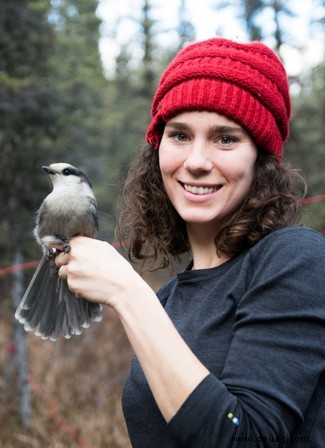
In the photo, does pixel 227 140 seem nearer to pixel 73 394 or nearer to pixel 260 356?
pixel 260 356

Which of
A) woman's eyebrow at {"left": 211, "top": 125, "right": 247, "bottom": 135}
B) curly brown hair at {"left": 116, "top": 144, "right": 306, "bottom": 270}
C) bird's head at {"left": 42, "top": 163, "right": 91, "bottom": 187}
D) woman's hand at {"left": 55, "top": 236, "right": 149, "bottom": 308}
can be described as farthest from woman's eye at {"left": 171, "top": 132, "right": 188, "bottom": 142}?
bird's head at {"left": 42, "top": 163, "right": 91, "bottom": 187}

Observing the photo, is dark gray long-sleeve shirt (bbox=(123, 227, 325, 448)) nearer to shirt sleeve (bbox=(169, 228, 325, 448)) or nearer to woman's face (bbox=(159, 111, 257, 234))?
shirt sleeve (bbox=(169, 228, 325, 448))

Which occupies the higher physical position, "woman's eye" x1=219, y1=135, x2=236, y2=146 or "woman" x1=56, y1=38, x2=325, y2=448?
"woman's eye" x1=219, y1=135, x2=236, y2=146

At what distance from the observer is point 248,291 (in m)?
1.46

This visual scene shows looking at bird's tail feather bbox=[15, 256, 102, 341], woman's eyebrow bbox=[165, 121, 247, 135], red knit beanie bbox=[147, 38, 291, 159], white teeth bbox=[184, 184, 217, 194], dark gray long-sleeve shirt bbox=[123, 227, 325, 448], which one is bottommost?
bird's tail feather bbox=[15, 256, 102, 341]

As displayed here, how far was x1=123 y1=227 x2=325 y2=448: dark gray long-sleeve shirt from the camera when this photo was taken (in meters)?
1.25

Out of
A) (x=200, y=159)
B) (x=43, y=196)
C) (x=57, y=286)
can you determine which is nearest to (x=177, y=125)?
(x=200, y=159)

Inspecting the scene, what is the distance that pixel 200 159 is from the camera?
1704mm

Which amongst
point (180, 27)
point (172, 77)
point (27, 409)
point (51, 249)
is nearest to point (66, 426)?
point (27, 409)

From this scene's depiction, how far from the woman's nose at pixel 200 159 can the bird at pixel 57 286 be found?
0.66 metres

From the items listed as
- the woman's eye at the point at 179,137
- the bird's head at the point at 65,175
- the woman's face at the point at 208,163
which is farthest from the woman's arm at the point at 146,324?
the bird's head at the point at 65,175

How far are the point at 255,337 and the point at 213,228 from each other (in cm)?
59

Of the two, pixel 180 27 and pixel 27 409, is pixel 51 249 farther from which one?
pixel 180 27

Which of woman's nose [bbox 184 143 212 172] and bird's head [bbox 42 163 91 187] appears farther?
bird's head [bbox 42 163 91 187]
